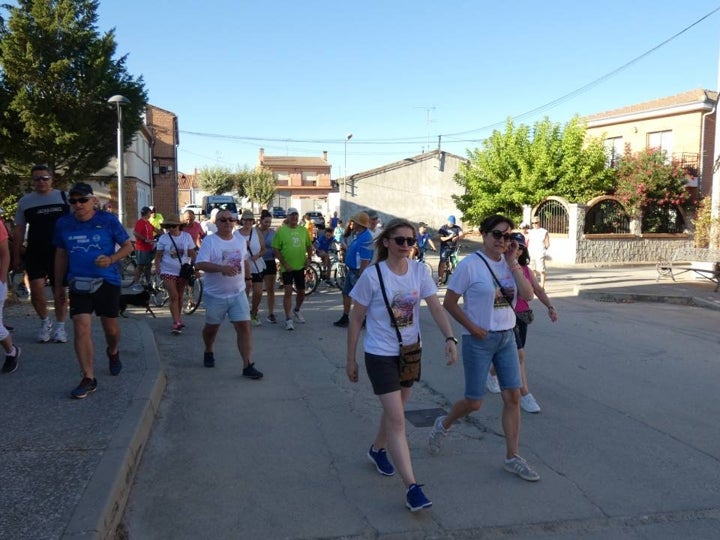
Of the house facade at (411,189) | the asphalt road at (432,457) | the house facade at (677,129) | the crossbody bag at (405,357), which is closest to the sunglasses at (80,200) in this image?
the asphalt road at (432,457)

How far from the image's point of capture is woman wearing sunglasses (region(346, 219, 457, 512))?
3799mm

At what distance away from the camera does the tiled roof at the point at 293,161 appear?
8675cm

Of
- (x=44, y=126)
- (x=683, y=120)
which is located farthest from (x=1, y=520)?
(x=683, y=120)

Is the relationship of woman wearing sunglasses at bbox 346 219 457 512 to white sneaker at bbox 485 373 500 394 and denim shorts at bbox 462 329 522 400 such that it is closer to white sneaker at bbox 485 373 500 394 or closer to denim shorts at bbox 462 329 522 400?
denim shorts at bbox 462 329 522 400

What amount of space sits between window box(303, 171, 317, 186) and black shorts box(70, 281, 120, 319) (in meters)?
81.9

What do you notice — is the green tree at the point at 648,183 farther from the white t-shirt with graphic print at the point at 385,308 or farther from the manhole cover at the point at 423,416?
the white t-shirt with graphic print at the point at 385,308

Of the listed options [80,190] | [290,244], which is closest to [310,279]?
[290,244]

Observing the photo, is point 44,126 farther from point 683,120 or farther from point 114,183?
point 683,120

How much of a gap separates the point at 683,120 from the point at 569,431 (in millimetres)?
30399

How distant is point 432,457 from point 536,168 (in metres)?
23.8

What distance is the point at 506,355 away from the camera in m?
4.30

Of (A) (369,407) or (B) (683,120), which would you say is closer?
(A) (369,407)

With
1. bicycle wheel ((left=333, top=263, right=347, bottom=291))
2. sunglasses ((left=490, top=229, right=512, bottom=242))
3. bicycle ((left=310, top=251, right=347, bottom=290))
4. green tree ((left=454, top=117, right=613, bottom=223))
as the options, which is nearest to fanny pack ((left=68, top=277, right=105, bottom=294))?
sunglasses ((left=490, top=229, right=512, bottom=242))

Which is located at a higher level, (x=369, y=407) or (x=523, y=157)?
(x=523, y=157)
